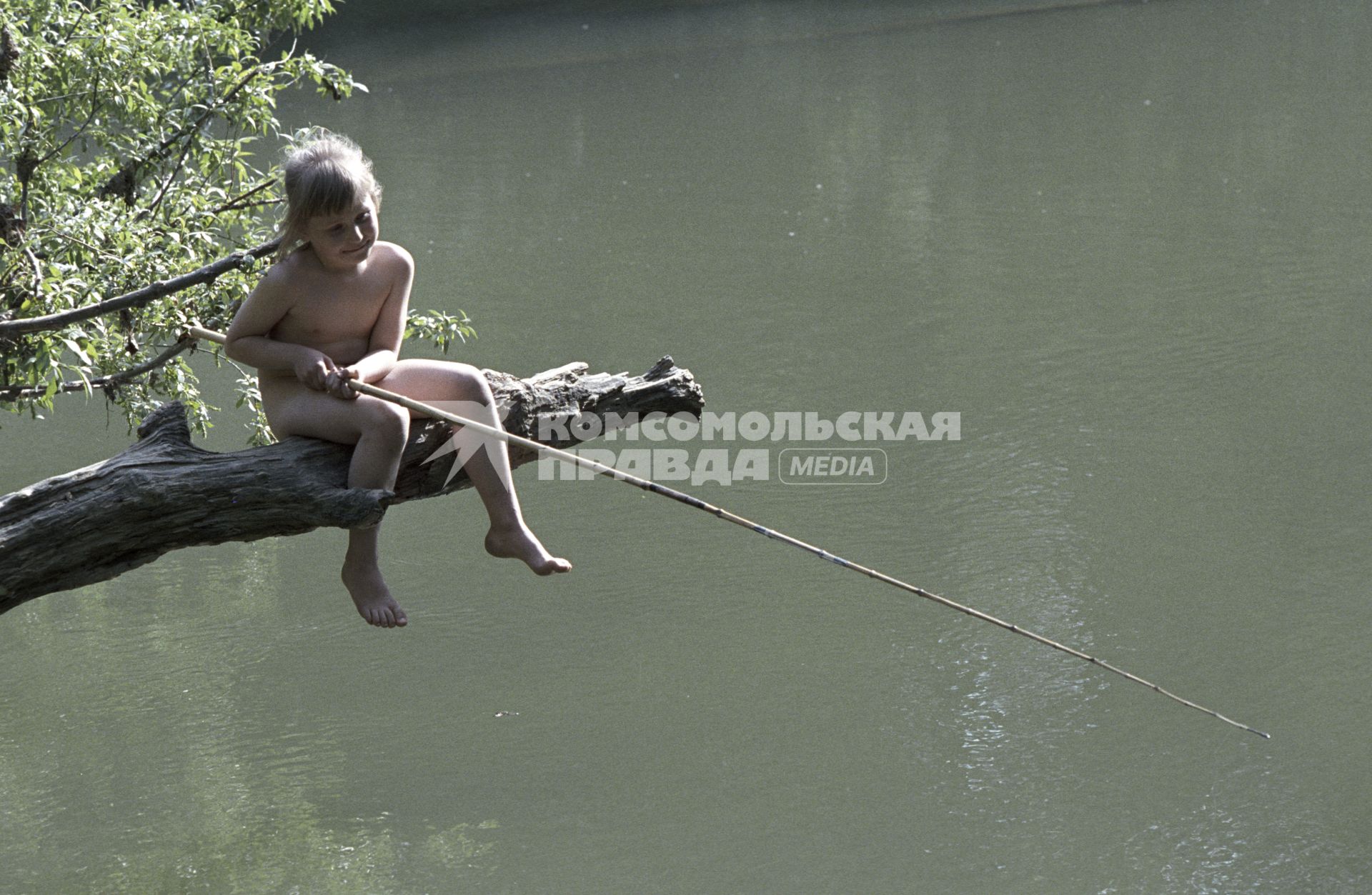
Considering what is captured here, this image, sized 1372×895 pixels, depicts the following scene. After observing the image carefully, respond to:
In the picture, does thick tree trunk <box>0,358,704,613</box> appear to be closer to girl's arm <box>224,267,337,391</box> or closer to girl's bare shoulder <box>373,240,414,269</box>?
girl's arm <box>224,267,337,391</box>

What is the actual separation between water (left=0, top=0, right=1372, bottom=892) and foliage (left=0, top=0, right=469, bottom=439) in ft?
3.49

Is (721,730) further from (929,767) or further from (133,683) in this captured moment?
(133,683)

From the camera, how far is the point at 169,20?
423 cm

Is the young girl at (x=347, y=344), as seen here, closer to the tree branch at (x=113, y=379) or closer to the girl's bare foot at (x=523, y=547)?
the girl's bare foot at (x=523, y=547)

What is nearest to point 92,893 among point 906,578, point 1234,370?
point 906,578

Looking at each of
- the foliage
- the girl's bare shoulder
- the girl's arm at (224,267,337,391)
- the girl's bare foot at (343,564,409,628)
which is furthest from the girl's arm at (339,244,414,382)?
the foliage

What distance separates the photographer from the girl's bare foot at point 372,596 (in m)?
2.71

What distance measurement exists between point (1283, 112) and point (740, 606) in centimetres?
763

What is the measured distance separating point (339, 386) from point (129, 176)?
84.4 inches

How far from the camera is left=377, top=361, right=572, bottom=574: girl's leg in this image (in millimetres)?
2525

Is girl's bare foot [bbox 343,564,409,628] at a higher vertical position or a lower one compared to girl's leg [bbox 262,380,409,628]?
lower

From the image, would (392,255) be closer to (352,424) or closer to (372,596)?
(352,424)

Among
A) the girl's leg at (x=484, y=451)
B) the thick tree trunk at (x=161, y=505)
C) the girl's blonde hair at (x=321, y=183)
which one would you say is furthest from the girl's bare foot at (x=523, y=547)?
the girl's blonde hair at (x=321, y=183)

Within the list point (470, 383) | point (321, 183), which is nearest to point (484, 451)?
point (470, 383)
